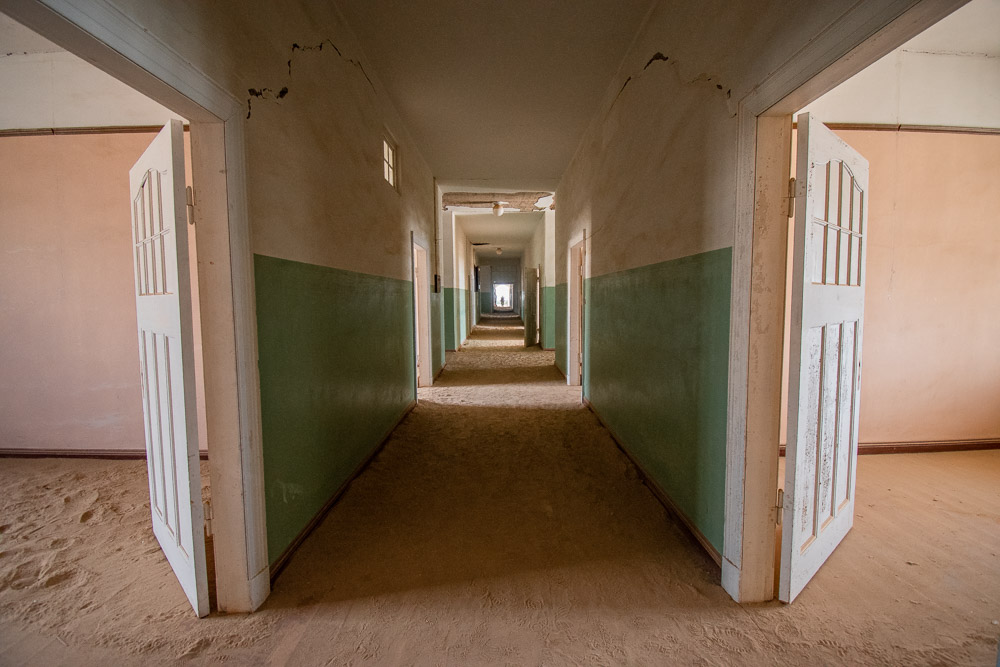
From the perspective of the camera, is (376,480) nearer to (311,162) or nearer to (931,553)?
(311,162)

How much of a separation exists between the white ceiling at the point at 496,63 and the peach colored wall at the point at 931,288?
1832 millimetres

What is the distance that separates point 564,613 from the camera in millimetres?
1562

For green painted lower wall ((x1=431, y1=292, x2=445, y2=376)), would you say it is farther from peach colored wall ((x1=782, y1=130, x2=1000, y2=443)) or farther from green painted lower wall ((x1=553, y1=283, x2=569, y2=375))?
peach colored wall ((x1=782, y1=130, x2=1000, y2=443))

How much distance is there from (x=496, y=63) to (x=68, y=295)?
11.4 feet

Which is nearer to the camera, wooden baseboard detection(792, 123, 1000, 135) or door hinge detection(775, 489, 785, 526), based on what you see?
door hinge detection(775, 489, 785, 526)

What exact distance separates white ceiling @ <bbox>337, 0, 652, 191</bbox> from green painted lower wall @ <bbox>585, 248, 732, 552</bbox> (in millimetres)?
1561

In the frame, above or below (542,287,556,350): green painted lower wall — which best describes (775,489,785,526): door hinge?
below

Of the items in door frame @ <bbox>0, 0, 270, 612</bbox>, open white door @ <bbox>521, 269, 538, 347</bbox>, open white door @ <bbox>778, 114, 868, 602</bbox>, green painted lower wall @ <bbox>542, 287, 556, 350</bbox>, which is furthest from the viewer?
open white door @ <bbox>521, 269, 538, 347</bbox>

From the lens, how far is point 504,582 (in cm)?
174

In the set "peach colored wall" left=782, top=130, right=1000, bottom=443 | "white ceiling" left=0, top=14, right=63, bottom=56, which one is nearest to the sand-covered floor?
"peach colored wall" left=782, top=130, right=1000, bottom=443

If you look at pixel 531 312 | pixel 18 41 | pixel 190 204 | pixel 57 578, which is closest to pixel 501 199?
pixel 531 312

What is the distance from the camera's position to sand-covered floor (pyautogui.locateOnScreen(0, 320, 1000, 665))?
1.40m

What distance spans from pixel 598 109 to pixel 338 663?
4.21 meters

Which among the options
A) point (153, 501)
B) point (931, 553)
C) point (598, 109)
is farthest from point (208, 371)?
point (598, 109)
